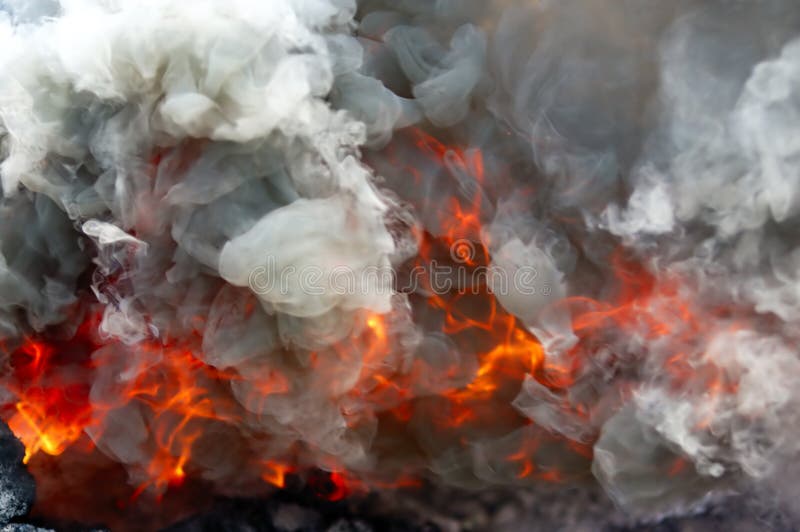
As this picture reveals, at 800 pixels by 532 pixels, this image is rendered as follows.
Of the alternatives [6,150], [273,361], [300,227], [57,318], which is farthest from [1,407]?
[300,227]

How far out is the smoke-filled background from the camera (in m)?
1.60


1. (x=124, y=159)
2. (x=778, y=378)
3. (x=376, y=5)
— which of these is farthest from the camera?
(x=376, y=5)

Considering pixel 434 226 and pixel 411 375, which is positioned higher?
pixel 434 226

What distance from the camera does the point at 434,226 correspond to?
182 centimetres

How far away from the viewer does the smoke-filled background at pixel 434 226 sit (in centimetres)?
160

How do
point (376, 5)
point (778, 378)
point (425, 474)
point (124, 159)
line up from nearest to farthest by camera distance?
point (778, 378)
point (124, 159)
point (376, 5)
point (425, 474)

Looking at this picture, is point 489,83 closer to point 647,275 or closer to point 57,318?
point 647,275

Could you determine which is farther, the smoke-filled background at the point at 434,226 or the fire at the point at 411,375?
the fire at the point at 411,375

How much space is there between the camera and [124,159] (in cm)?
174

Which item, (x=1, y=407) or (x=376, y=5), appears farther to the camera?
(x=1, y=407)

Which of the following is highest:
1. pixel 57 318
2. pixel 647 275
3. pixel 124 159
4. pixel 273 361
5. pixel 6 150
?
pixel 647 275

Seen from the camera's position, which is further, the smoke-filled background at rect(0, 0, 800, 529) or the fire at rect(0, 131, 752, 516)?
the fire at rect(0, 131, 752, 516)

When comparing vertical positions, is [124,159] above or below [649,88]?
below

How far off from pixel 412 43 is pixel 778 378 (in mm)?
1032
